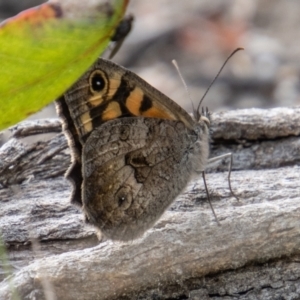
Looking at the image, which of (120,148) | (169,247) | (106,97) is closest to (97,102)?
(106,97)

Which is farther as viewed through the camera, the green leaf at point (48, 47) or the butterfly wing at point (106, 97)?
the butterfly wing at point (106, 97)

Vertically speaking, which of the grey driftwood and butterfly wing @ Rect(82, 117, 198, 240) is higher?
butterfly wing @ Rect(82, 117, 198, 240)

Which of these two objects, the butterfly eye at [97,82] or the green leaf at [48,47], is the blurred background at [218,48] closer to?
the butterfly eye at [97,82]

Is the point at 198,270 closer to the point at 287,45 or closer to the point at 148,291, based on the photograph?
the point at 148,291

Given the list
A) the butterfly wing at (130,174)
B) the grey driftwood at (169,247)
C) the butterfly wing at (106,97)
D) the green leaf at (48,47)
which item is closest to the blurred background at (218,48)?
the grey driftwood at (169,247)

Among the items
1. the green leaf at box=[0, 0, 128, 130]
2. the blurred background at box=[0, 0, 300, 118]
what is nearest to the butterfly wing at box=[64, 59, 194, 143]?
the green leaf at box=[0, 0, 128, 130]

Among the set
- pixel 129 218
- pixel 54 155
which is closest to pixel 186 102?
pixel 54 155

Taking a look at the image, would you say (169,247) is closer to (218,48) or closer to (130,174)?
(130,174)

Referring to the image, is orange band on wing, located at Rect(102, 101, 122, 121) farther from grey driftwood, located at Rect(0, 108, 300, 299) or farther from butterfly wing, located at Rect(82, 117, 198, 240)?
grey driftwood, located at Rect(0, 108, 300, 299)
